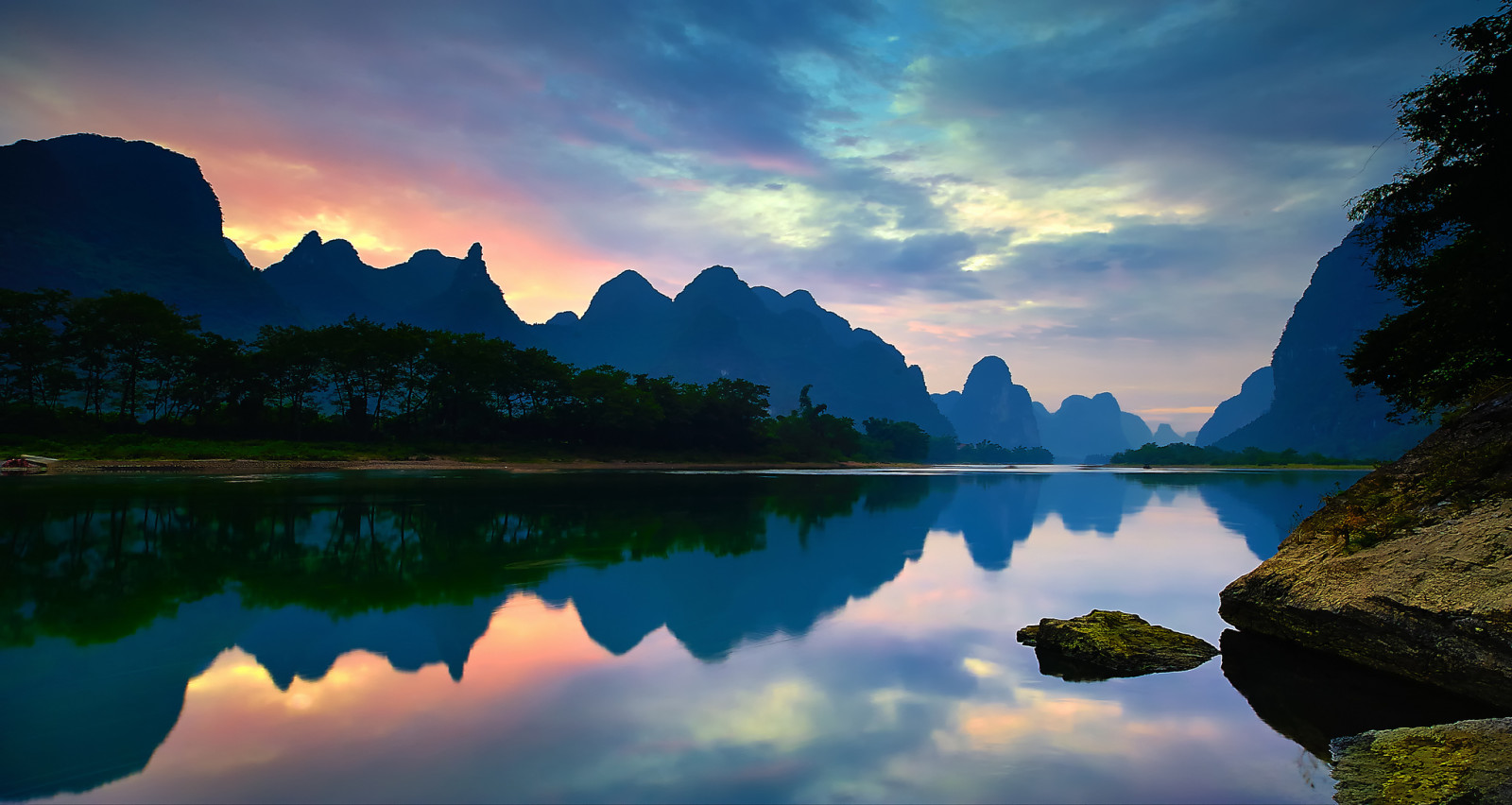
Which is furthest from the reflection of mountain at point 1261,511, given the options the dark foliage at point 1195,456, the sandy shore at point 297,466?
the dark foliage at point 1195,456

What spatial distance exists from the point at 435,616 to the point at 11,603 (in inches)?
237

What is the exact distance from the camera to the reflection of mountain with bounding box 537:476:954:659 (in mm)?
9062

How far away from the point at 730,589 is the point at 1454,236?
1766cm

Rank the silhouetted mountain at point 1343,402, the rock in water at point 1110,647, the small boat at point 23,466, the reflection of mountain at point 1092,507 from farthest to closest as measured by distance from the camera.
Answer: the silhouetted mountain at point 1343,402
the small boat at point 23,466
the reflection of mountain at point 1092,507
the rock in water at point 1110,647

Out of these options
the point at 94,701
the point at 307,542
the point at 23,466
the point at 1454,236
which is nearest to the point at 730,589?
the point at 94,701

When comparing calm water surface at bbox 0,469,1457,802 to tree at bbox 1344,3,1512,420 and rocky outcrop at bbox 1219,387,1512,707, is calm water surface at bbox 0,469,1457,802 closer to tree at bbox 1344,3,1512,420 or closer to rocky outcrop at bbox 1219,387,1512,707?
rocky outcrop at bbox 1219,387,1512,707

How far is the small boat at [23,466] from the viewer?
3422 centimetres

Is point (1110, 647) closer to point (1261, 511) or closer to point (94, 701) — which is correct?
point (94, 701)

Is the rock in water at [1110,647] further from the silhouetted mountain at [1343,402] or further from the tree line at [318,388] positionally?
the silhouetted mountain at [1343,402]

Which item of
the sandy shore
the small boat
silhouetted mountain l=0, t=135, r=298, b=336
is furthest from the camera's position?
silhouetted mountain l=0, t=135, r=298, b=336

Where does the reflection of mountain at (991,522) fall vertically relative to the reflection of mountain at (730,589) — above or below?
below

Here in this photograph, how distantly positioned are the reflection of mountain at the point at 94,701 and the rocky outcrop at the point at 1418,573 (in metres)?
11.5

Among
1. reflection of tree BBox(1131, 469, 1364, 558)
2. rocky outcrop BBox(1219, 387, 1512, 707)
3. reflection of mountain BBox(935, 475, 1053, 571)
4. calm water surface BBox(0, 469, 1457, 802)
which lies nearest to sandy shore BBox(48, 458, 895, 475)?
calm water surface BBox(0, 469, 1457, 802)

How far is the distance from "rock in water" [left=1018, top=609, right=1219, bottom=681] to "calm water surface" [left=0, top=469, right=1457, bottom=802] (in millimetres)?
282
